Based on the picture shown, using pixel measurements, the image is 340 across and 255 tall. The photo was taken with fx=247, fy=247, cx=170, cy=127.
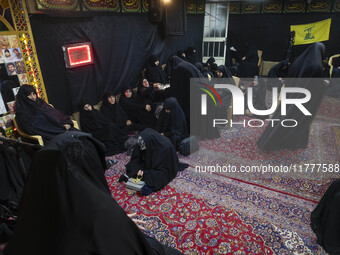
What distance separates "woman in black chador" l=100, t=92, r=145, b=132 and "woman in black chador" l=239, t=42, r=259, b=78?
524 centimetres

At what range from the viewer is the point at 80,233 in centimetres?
109

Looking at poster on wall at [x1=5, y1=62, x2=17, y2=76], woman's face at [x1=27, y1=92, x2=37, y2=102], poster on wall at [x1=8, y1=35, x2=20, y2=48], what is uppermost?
poster on wall at [x1=8, y1=35, x2=20, y2=48]

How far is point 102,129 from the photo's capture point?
419cm

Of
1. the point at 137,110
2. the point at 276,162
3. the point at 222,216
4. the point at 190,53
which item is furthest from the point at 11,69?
the point at 190,53

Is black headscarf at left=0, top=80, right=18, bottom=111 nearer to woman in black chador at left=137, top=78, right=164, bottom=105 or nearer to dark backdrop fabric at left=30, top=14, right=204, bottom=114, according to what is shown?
dark backdrop fabric at left=30, top=14, right=204, bottom=114

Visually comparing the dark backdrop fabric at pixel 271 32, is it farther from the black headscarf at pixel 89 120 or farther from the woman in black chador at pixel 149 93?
the black headscarf at pixel 89 120

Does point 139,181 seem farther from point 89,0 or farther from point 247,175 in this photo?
point 89,0

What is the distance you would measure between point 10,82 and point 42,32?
36.0 inches

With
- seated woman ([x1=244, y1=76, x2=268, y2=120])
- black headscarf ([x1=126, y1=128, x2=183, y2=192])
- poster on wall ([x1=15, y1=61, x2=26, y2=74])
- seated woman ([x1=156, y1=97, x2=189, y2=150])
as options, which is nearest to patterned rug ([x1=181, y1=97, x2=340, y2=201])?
seated woman ([x1=156, y1=97, x2=189, y2=150])

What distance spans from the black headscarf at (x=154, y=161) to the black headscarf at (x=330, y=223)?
1735 mm

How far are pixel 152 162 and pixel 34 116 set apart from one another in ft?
6.18

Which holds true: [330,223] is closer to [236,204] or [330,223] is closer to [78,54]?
[236,204]

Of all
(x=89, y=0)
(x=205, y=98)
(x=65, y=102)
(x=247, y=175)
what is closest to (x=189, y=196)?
(x=247, y=175)

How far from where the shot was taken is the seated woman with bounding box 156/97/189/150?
4.05 meters
